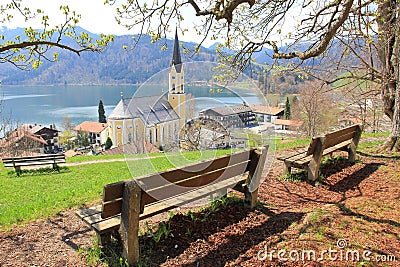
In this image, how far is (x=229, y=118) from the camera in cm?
579

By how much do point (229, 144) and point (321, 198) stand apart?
7.66ft

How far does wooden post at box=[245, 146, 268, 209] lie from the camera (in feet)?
14.7

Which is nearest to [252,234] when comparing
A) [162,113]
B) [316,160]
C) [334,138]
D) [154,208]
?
[154,208]

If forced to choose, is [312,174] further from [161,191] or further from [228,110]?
[161,191]

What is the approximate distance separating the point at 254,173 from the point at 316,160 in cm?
184

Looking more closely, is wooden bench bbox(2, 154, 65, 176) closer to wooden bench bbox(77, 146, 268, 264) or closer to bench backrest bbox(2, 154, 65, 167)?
bench backrest bbox(2, 154, 65, 167)

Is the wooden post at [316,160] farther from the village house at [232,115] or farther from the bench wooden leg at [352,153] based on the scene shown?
the bench wooden leg at [352,153]

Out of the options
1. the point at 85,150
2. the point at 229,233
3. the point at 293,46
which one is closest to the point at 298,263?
the point at 229,233

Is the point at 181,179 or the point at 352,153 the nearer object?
the point at 181,179

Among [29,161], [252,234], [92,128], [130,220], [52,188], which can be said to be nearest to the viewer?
[130,220]

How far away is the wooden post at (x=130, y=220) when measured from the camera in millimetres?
3051

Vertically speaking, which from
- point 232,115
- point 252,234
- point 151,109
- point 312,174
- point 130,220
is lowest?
point 252,234

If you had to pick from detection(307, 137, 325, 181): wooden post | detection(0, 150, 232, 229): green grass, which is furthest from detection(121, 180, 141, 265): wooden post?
detection(307, 137, 325, 181): wooden post

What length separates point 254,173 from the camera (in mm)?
4590
